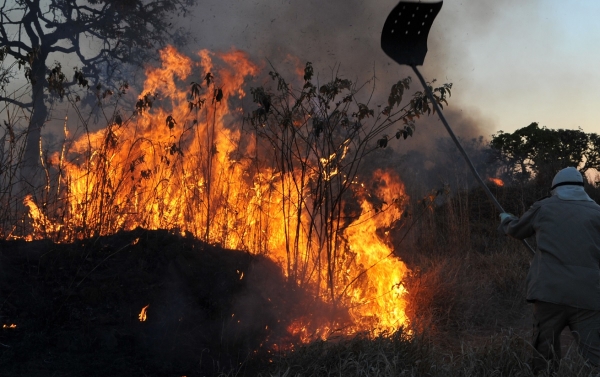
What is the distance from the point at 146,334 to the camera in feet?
15.1

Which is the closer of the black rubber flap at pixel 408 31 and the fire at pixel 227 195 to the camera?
the black rubber flap at pixel 408 31

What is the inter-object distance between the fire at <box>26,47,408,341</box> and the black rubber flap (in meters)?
2.00

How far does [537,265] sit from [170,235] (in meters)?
3.44

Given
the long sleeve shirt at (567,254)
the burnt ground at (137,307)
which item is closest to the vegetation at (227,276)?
the burnt ground at (137,307)

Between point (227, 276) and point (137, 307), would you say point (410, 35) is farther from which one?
point (137, 307)

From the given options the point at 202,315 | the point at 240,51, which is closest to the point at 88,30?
the point at 240,51

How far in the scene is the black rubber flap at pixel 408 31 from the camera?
4199 millimetres

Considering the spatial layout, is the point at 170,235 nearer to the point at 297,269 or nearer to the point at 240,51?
the point at 297,269

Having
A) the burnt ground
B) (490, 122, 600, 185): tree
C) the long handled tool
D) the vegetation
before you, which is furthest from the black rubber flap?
(490, 122, 600, 185): tree

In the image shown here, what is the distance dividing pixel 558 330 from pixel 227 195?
12.9 ft

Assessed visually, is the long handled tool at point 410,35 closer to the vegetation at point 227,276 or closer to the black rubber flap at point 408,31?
the black rubber flap at point 408,31

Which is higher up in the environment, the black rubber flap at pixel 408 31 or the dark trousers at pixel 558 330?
the black rubber flap at pixel 408 31

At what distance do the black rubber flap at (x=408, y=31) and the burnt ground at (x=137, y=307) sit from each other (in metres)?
2.52

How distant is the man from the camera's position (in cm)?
385
